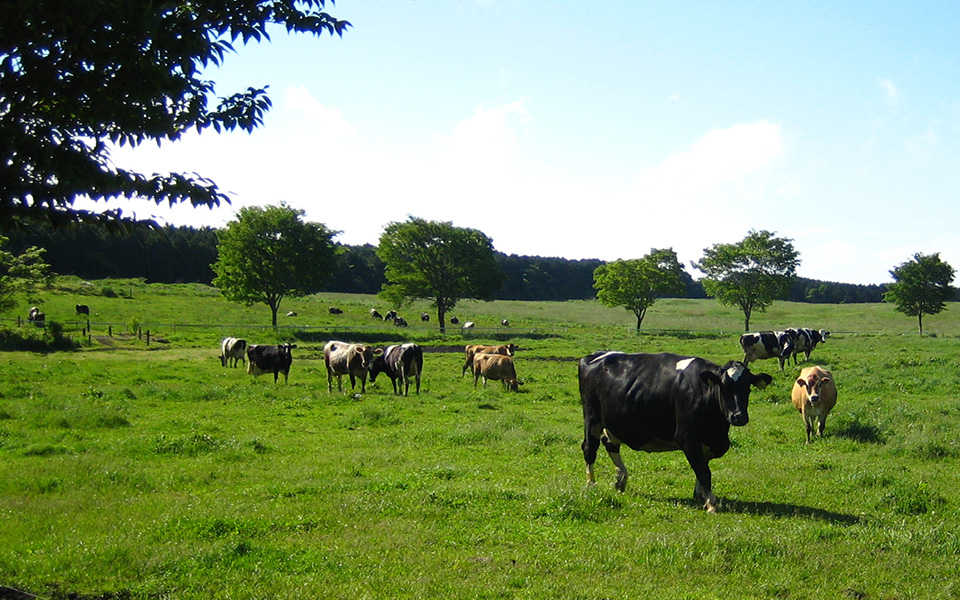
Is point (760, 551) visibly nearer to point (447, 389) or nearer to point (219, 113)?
point (219, 113)

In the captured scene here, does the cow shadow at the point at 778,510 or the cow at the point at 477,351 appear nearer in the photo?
the cow shadow at the point at 778,510

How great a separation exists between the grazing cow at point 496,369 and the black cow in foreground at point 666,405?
14497 mm

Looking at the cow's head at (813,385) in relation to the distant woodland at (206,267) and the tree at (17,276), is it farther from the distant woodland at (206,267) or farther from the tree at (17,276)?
the distant woodland at (206,267)

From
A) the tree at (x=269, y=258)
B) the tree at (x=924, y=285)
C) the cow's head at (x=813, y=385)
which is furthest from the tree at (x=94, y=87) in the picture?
the tree at (x=924, y=285)

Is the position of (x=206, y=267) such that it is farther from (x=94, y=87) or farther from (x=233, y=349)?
(x=94, y=87)

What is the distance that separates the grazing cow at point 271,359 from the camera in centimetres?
2938

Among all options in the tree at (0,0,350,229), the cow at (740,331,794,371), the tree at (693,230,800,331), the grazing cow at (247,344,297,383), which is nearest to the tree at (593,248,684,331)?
Result: the tree at (693,230,800,331)

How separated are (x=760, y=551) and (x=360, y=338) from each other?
1873 inches

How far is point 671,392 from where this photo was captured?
9.78 metres

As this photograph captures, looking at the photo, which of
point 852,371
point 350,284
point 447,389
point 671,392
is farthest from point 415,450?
point 350,284

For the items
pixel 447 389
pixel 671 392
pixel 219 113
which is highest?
pixel 219 113

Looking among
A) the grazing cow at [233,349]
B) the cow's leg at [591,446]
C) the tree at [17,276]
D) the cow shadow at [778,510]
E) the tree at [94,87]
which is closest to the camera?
the tree at [94,87]

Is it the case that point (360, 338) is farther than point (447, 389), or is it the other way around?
point (360, 338)

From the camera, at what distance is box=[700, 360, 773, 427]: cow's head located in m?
9.09
